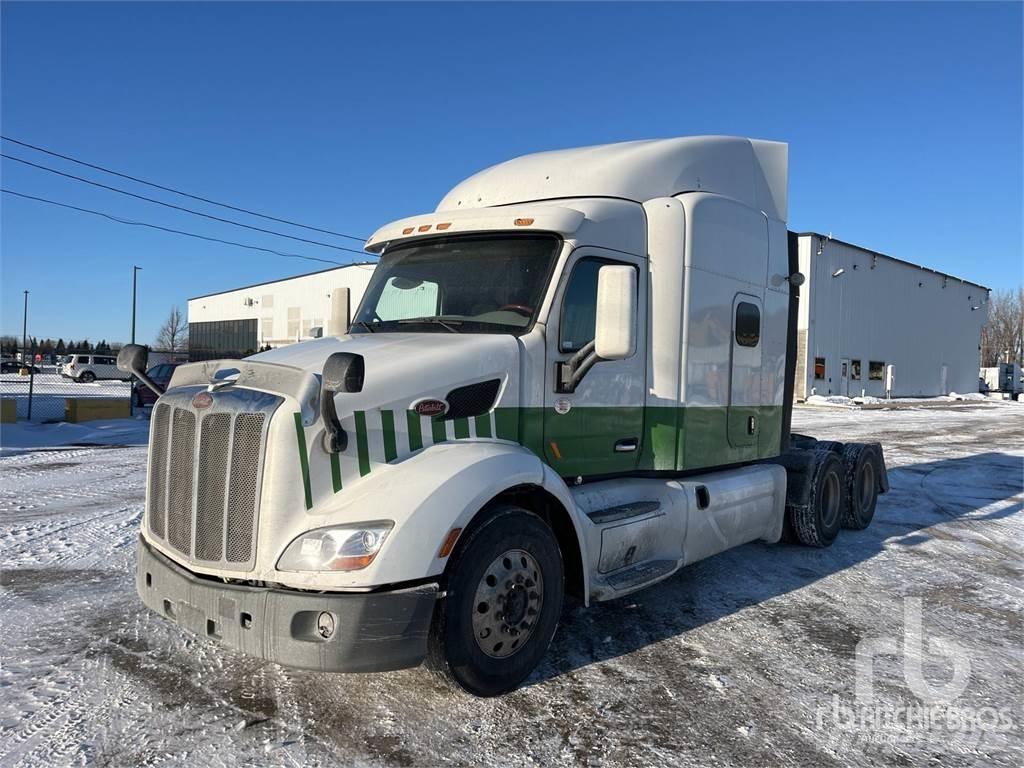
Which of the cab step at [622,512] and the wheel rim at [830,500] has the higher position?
the cab step at [622,512]

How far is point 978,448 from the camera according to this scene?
1648 centimetres

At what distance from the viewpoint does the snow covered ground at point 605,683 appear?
3.41 meters

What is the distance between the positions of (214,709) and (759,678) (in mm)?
2937

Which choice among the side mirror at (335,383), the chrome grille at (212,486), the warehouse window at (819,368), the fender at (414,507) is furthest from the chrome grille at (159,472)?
the warehouse window at (819,368)

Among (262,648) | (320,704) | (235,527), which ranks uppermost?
(235,527)

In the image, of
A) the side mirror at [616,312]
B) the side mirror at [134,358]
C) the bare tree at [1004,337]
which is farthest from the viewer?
the bare tree at [1004,337]

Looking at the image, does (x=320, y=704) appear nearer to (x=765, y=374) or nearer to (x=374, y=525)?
(x=374, y=525)

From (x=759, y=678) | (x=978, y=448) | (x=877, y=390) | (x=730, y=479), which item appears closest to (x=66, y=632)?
(x=759, y=678)

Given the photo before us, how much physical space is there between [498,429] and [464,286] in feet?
3.52

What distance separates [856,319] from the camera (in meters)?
40.6

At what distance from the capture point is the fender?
135 inches

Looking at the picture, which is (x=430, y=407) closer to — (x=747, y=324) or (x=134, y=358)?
(x=134, y=358)

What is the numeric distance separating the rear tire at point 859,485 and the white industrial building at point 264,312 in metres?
35.3

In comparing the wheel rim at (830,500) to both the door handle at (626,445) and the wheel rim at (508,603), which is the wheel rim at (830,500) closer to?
the door handle at (626,445)
